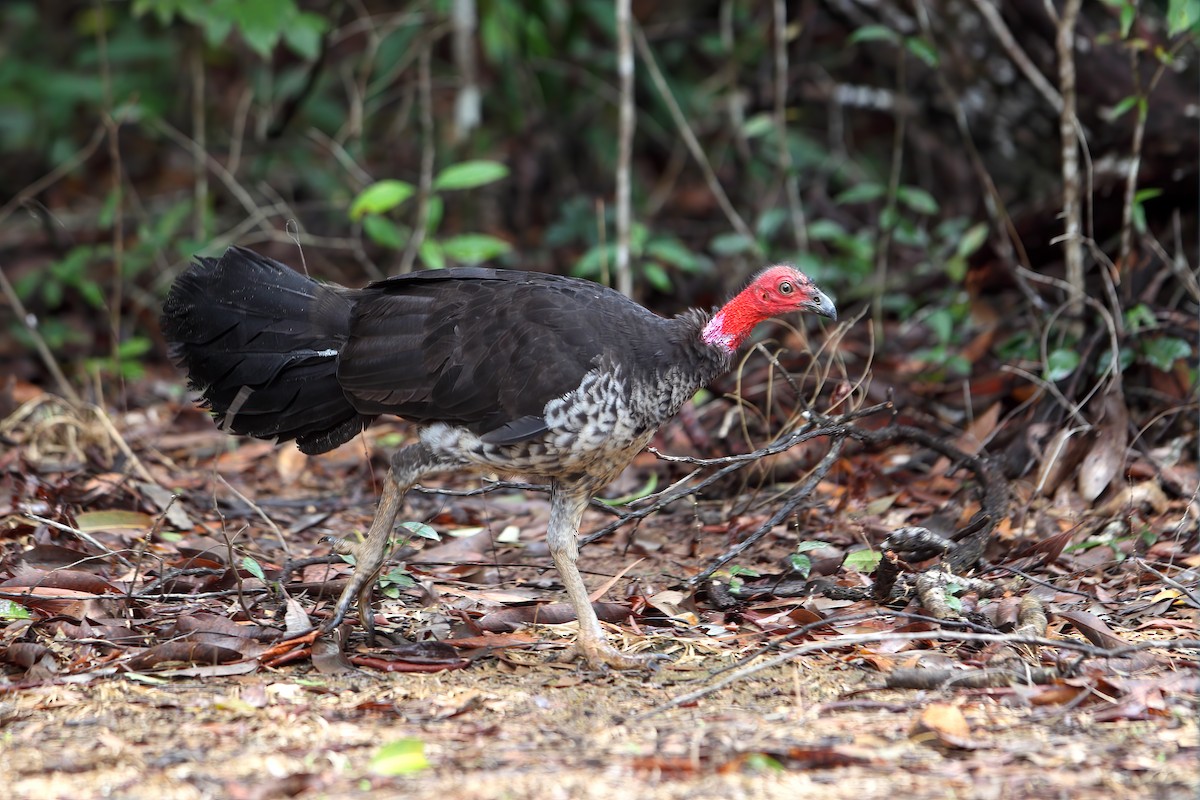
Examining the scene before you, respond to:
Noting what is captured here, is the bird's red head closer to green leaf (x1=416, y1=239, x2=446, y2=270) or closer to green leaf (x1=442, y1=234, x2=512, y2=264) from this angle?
green leaf (x1=442, y1=234, x2=512, y2=264)

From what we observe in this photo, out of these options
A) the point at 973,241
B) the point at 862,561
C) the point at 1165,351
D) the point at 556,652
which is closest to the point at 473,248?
the point at 973,241

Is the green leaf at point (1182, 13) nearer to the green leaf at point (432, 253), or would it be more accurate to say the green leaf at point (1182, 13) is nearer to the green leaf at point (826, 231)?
the green leaf at point (826, 231)

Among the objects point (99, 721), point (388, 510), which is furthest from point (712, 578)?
point (99, 721)

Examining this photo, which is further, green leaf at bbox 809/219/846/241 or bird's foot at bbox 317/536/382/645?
green leaf at bbox 809/219/846/241

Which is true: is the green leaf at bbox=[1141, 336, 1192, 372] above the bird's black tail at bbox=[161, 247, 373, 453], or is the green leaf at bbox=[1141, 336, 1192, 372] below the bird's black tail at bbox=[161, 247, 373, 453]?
below

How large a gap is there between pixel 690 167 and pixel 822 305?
216 inches

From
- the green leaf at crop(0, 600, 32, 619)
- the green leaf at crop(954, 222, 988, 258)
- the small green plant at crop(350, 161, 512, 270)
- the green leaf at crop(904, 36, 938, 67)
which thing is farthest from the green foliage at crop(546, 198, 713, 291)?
the green leaf at crop(0, 600, 32, 619)

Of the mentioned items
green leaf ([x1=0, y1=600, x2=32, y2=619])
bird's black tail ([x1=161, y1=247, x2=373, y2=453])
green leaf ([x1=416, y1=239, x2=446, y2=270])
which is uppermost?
bird's black tail ([x1=161, y1=247, x2=373, y2=453])

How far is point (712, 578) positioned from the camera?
15.9 ft

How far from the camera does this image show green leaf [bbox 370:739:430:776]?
121 inches

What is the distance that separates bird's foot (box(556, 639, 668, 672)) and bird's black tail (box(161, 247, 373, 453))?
119cm

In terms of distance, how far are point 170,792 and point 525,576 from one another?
230 cm

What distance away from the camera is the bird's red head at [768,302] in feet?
15.1

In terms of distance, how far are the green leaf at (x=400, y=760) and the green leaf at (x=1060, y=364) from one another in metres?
3.64
